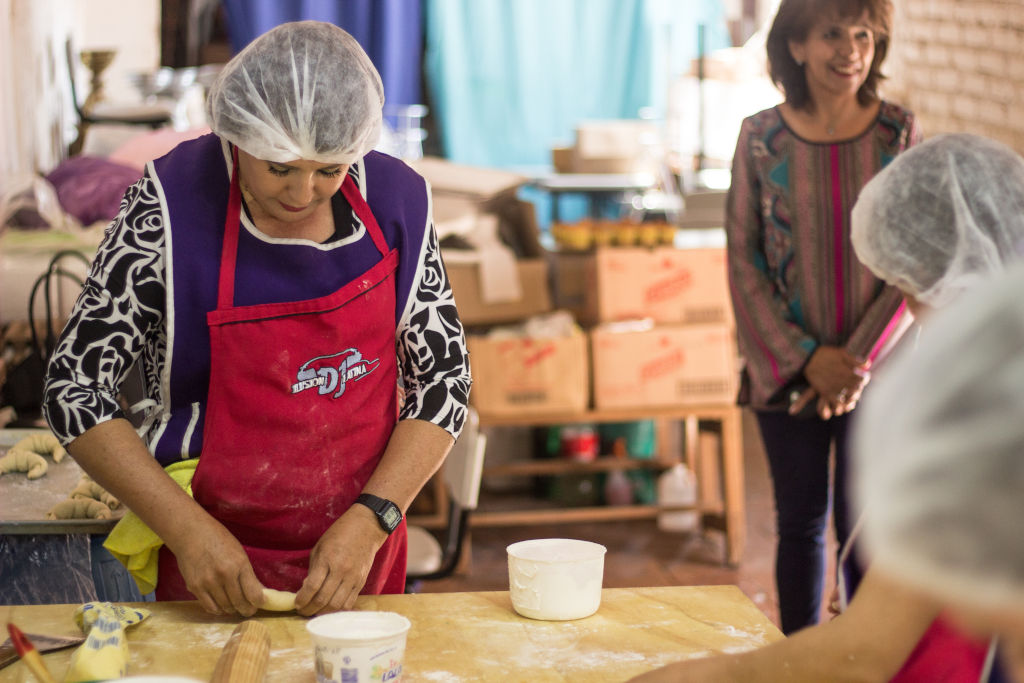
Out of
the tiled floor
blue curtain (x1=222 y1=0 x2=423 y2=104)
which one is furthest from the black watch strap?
blue curtain (x1=222 y1=0 x2=423 y2=104)

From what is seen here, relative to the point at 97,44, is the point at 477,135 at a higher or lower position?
lower

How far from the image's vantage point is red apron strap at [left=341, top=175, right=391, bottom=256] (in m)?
1.82

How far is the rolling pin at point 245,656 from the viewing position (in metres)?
1.36

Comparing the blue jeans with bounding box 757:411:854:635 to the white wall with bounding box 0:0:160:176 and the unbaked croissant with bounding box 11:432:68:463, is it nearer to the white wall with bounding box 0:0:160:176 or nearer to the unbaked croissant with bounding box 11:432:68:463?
the unbaked croissant with bounding box 11:432:68:463

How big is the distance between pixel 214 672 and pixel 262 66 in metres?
0.86

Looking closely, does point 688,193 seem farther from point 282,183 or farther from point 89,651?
point 89,651

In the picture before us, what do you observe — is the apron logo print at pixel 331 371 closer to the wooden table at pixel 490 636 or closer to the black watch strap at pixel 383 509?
the black watch strap at pixel 383 509

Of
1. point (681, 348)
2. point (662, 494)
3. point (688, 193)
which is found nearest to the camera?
point (681, 348)

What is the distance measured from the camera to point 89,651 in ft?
4.68

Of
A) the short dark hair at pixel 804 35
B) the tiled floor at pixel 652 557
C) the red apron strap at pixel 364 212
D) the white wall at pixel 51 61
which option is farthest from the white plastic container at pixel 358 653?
the white wall at pixel 51 61

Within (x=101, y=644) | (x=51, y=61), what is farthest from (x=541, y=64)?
(x=101, y=644)

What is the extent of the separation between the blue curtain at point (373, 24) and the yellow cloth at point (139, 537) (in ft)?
18.4

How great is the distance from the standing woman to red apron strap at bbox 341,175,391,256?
44.9 inches

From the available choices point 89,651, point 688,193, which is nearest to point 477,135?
point 688,193
